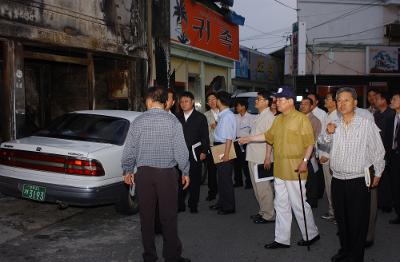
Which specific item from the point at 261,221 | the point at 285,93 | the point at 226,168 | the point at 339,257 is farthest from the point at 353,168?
the point at 226,168

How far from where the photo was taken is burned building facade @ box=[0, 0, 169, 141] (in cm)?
895

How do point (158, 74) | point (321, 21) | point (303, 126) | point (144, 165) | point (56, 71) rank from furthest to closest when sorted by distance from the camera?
point (321, 21) → point (158, 74) → point (56, 71) → point (303, 126) → point (144, 165)

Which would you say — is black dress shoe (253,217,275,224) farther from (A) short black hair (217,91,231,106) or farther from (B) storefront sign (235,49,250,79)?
(B) storefront sign (235,49,250,79)

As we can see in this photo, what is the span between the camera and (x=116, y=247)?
209 inches

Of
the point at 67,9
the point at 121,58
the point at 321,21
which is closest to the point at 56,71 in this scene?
the point at 121,58

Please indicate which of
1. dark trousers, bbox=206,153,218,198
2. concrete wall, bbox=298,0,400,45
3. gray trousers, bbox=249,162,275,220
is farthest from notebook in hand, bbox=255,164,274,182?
concrete wall, bbox=298,0,400,45

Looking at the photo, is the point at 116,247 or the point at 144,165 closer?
the point at 144,165

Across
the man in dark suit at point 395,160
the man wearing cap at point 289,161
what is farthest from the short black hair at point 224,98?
the man in dark suit at point 395,160

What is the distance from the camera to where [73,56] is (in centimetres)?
1116

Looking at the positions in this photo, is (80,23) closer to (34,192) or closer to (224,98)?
(224,98)

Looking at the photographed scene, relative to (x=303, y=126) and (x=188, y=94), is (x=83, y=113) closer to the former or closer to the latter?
(x=188, y=94)

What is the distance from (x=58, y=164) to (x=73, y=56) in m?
5.82

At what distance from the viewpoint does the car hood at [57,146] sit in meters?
5.91

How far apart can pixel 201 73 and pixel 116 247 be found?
42.9 feet
